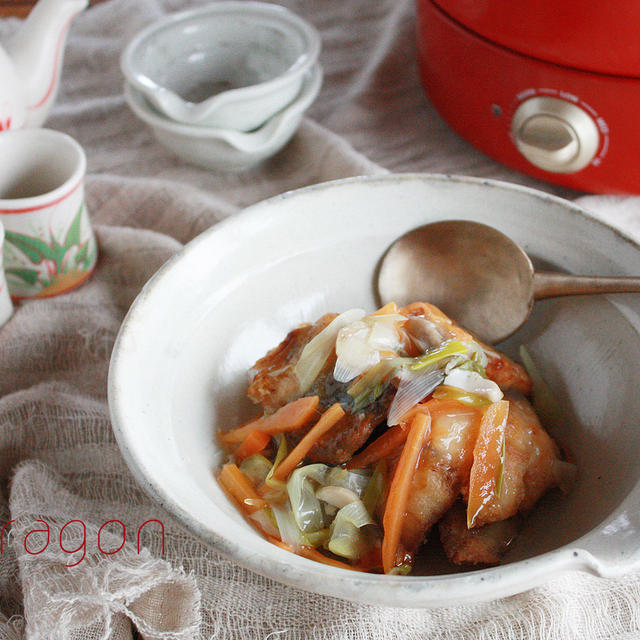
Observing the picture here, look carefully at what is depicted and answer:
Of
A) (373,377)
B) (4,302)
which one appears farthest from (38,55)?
(373,377)

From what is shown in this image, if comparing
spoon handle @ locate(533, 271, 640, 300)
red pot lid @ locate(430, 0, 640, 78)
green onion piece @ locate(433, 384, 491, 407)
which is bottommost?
green onion piece @ locate(433, 384, 491, 407)

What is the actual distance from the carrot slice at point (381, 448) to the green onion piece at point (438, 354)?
0.33 feet

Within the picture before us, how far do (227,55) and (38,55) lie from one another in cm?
53

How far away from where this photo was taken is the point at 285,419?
117 centimetres

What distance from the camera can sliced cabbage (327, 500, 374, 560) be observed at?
106cm

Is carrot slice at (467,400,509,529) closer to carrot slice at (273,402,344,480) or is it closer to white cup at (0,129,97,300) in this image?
carrot slice at (273,402,344,480)

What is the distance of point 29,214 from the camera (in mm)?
1593

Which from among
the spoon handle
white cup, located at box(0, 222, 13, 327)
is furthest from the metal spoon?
white cup, located at box(0, 222, 13, 327)

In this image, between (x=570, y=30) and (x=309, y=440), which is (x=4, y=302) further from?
(x=570, y=30)

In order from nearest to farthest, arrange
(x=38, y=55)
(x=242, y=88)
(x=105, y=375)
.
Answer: (x=105, y=375) < (x=38, y=55) < (x=242, y=88)

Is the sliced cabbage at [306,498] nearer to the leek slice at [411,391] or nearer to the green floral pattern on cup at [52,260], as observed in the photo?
the leek slice at [411,391]

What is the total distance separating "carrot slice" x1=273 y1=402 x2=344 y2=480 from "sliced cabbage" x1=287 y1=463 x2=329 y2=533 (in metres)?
0.02

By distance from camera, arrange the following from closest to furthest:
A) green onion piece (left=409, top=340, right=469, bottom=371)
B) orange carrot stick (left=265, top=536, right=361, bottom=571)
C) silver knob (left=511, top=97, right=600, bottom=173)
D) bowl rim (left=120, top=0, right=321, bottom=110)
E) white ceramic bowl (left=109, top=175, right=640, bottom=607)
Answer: white ceramic bowl (left=109, top=175, right=640, bottom=607) < orange carrot stick (left=265, top=536, right=361, bottom=571) < green onion piece (left=409, top=340, right=469, bottom=371) < silver knob (left=511, top=97, right=600, bottom=173) < bowl rim (left=120, top=0, right=321, bottom=110)

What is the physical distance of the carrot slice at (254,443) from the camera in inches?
46.5
